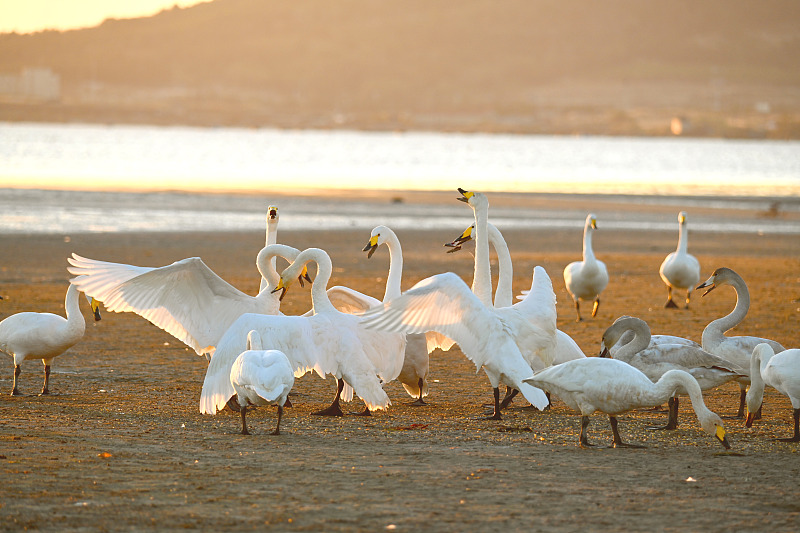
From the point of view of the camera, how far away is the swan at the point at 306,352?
8.60 meters

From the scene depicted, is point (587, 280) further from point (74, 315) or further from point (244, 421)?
point (244, 421)

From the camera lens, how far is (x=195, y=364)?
11219 mm

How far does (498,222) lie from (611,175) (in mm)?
31324

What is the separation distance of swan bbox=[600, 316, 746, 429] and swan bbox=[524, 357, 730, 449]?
0.96m

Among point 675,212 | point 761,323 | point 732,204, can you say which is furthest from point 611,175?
point 761,323

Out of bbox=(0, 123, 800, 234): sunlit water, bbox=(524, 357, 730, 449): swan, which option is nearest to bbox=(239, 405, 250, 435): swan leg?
bbox=(524, 357, 730, 449): swan

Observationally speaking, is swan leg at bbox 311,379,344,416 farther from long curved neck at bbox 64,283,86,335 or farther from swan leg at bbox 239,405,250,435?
long curved neck at bbox 64,283,86,335

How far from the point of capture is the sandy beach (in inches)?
240

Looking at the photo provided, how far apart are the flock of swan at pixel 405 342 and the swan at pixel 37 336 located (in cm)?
1

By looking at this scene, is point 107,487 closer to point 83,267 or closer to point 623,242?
point 83,267

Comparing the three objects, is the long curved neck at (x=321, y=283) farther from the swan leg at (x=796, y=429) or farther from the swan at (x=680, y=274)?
the swan at (x=680, y=274)

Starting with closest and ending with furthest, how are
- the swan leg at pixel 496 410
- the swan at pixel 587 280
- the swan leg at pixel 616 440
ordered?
the swan leg at pixel 616 440 → the swan leg at pixel 496 410 → the swan at pixel 587 280

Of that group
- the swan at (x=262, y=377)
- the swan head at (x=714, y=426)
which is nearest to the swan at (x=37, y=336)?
the swan at (x=262, y=377)

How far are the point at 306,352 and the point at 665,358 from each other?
2822mm
